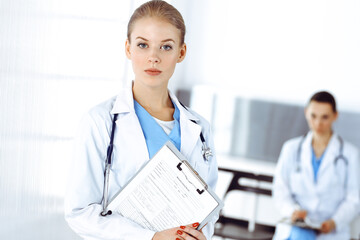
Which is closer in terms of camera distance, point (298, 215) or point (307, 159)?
point (298, 215)

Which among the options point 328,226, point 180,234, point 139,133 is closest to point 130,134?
point 139,133

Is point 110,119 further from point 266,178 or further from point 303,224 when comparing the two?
point 266,178

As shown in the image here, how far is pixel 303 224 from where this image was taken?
8.54 ft

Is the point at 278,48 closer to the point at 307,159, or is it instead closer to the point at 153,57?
the point at 307,159

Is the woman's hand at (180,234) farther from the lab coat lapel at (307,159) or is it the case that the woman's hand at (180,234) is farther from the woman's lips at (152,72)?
the lab coat lapel at (307,159)

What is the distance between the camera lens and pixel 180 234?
1088mm

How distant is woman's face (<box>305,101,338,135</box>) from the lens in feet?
9.35

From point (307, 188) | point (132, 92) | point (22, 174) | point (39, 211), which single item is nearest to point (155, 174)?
point (132, 92)

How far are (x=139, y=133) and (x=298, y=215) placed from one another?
5.67 feet

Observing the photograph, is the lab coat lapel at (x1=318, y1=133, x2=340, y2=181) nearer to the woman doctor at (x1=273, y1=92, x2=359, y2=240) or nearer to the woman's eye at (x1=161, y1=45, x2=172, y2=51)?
the woman doctor at (x1=273, y1=92, x2=359, y2=240)

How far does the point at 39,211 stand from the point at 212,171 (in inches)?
26.6

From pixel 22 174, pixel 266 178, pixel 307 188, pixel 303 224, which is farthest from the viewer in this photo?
pixel 266 178

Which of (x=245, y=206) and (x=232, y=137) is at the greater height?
(x=232, y=137)

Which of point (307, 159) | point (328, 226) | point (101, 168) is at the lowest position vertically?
point (328, 226)
